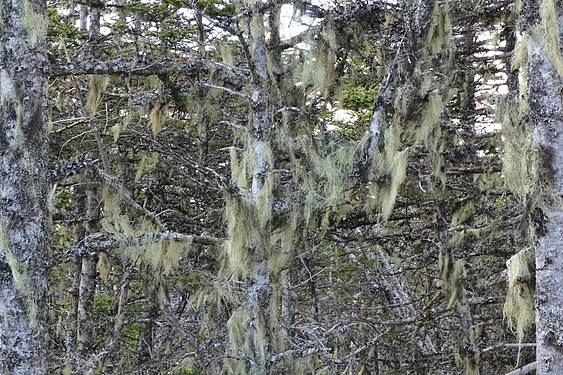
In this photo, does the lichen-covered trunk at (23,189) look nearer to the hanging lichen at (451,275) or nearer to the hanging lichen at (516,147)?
the hanging lichen at (516,147)

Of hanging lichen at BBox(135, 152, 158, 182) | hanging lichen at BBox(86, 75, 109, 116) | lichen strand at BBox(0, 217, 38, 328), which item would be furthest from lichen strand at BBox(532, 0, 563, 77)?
hanging lichen at BBox(135, 152, 158, 182)

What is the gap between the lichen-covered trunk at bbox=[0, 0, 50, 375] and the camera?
472 cm

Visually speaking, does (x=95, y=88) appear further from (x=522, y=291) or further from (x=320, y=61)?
(x=522, y=291)

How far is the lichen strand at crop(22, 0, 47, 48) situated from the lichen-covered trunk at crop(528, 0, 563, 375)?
→ 378 cm

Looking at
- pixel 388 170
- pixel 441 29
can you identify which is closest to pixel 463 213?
pixel 388 170

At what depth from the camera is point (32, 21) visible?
499 centimetres

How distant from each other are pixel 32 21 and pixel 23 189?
1.32m

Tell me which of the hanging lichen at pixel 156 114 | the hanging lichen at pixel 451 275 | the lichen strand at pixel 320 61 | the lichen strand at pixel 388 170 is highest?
the lichen strand at pixel 320 61

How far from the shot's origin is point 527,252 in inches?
206

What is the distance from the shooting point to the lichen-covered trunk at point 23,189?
15.5ft

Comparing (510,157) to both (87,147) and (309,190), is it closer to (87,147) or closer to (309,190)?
(309,190)

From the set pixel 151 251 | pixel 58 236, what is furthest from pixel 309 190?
pixel 58 236

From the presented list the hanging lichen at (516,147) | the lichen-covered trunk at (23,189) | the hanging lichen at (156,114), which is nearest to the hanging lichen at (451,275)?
the hanging lichen at (516,147)

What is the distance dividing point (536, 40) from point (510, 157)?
0.89m
